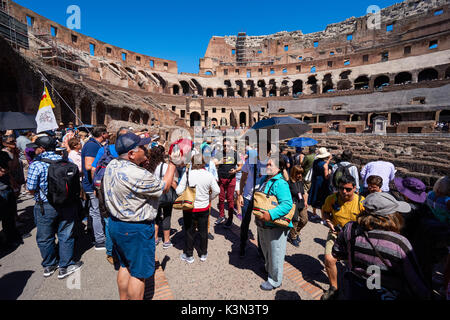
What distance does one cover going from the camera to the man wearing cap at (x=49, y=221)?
2.88 metres

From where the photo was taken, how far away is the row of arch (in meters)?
32.0

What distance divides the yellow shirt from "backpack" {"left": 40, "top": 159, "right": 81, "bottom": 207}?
12.7 ft

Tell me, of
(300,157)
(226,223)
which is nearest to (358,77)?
(300,157)

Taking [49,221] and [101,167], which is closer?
[49,221]

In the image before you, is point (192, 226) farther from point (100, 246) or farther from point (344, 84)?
point (344, 84)

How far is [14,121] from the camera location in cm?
736

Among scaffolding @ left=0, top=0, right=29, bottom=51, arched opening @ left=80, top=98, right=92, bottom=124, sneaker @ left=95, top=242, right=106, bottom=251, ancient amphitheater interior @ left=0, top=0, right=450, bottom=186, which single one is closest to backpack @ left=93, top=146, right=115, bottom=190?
sneaker @ left=95, top=242, right=106, bottom=251

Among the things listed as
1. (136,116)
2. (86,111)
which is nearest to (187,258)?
(86,111)

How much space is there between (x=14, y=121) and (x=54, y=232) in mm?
7321

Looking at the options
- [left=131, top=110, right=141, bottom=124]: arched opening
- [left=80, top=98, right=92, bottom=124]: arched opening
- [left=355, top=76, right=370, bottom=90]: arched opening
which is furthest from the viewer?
[left=355, top=76, right=370, bottom=90]: arched opening

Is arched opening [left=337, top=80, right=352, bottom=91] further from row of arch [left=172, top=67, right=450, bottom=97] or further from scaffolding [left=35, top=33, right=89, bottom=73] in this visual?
scaffolding [left=35, top=33, right=89, bottom=73]

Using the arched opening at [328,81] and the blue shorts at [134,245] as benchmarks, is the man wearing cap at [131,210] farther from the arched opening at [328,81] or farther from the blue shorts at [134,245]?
the arched opening at [328,81]

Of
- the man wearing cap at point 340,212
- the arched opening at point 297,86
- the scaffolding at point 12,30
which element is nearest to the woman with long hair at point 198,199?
the man wearing cap at point 340,212
